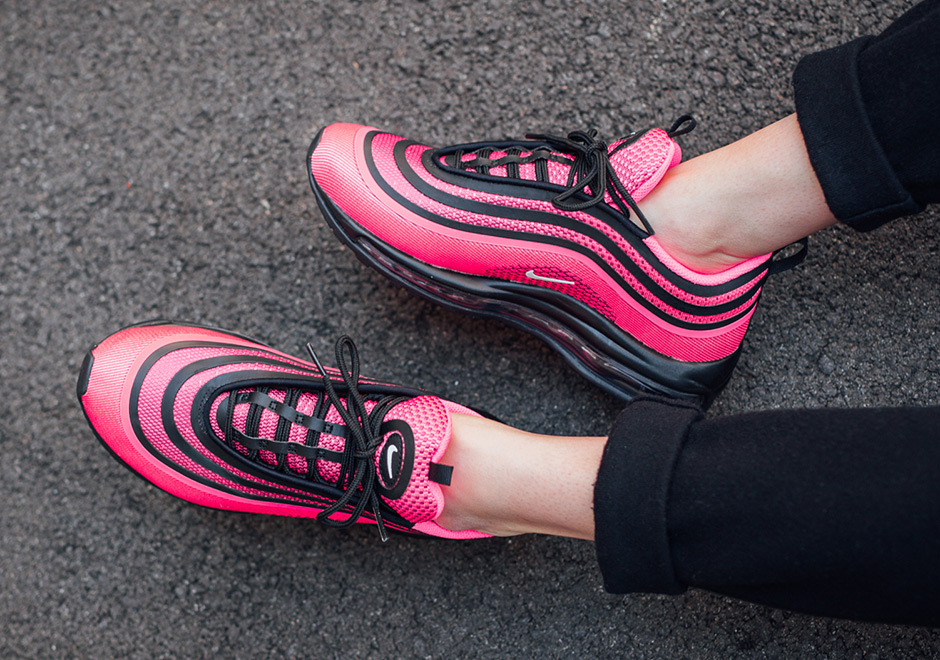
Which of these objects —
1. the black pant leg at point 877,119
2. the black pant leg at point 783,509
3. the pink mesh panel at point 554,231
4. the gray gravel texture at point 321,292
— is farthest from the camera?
the gray gravel texture at point 321,292

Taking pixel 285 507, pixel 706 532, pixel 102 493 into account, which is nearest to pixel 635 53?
pixel 706 532

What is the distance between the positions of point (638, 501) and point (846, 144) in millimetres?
541

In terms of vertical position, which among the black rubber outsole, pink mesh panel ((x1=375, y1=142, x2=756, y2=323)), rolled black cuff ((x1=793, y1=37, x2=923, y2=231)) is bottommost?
the black rubber outsole

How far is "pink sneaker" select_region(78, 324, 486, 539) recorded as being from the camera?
100 cm

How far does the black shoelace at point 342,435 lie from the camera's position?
38.8 inches

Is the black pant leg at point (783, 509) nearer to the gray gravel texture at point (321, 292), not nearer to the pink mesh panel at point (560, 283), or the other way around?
the pink mesh panel at point (560, 283)

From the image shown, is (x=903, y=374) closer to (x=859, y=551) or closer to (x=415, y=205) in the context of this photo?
(x=859, y=551)

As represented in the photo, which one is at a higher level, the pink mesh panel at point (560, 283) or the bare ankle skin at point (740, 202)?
the bare ankle skin at point (740, 202)

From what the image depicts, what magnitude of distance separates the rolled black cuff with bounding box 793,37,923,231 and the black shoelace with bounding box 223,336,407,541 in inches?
28.6

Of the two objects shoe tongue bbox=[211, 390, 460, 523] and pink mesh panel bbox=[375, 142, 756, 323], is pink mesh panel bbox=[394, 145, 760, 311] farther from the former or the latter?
shoe tongue bbox=[211, 390, 460, 523]

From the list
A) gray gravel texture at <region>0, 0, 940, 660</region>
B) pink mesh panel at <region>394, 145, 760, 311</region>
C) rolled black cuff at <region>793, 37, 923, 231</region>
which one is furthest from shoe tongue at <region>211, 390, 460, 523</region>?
rolled black cuff at <region>793, 37, 923, 231</region>

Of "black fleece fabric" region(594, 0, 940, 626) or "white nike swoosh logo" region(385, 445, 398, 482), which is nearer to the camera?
"black fleece fabric" region(594, 0, 940, 626)

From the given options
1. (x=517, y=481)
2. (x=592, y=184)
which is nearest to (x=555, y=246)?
(x=592, y=184)

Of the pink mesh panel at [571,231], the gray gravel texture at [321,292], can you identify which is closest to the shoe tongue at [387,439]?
the gray gravel texture at [321,292]
